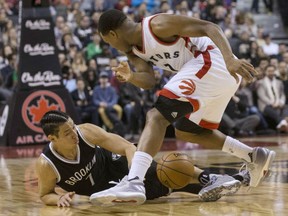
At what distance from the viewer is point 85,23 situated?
15.0 m

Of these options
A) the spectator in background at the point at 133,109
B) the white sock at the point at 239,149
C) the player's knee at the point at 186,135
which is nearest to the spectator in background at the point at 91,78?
the spectator in background at the point at 133,109

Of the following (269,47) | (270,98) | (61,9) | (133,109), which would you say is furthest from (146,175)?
(269,47)

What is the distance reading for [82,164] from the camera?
202 inches

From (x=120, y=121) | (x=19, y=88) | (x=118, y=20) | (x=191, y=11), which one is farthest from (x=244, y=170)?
(x=191, y=11)

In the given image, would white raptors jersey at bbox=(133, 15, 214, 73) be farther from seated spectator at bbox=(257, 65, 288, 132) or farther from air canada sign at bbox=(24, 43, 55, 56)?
seated spectator at bbox=(257, 65, 288, 132)

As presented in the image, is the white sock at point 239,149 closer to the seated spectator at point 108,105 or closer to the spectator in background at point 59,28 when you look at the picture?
the seated spectator at point 108,105

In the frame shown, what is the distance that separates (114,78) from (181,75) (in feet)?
26.7

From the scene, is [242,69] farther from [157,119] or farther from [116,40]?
[116,40]

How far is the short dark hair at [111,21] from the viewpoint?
519cm

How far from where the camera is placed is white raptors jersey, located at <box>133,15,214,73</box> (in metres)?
5.20

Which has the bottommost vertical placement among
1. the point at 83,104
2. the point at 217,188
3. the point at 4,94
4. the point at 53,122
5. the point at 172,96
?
the point at 83,104

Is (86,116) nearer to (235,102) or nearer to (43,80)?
(43,80)

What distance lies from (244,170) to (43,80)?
614 centimetres

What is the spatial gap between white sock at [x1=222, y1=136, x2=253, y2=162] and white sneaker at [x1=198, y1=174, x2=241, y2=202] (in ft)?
1.46
